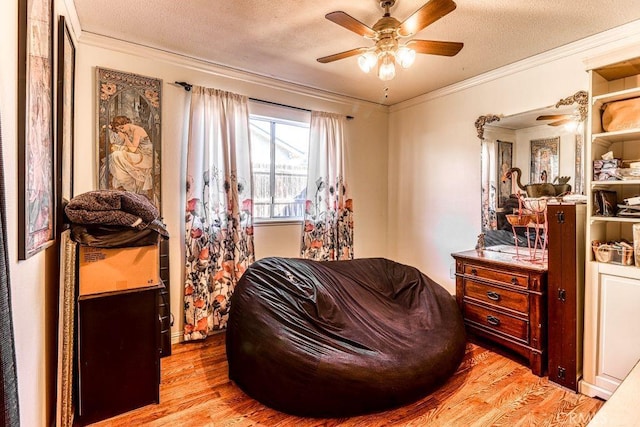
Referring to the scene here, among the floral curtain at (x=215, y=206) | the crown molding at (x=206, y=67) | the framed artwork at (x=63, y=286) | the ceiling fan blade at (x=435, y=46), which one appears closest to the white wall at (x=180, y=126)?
the crown molding at (x=206, y=67)

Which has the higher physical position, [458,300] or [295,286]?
[295,286]

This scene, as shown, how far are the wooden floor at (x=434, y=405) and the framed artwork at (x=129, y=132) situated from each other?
1.51m

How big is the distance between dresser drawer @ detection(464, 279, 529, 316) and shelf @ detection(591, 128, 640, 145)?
46.9 inches

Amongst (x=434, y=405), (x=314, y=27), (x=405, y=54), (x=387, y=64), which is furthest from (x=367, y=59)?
(x=434, y=405)

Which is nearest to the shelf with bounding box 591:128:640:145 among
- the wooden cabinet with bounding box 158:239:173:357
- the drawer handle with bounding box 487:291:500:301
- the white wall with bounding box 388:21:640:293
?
the white wall with bounding box 388:21:640:293

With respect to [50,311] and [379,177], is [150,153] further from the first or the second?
[379,177]

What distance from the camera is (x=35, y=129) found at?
136cm

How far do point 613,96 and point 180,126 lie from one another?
3265 mm

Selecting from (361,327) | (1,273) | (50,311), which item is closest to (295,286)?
(361,327)

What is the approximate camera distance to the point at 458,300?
9.75 ft

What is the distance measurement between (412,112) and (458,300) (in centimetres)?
235

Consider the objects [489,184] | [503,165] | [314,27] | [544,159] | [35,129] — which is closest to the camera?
[35,129]

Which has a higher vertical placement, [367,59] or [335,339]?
[367,59]

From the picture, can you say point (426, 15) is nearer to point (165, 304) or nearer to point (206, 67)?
point (206, 67)
